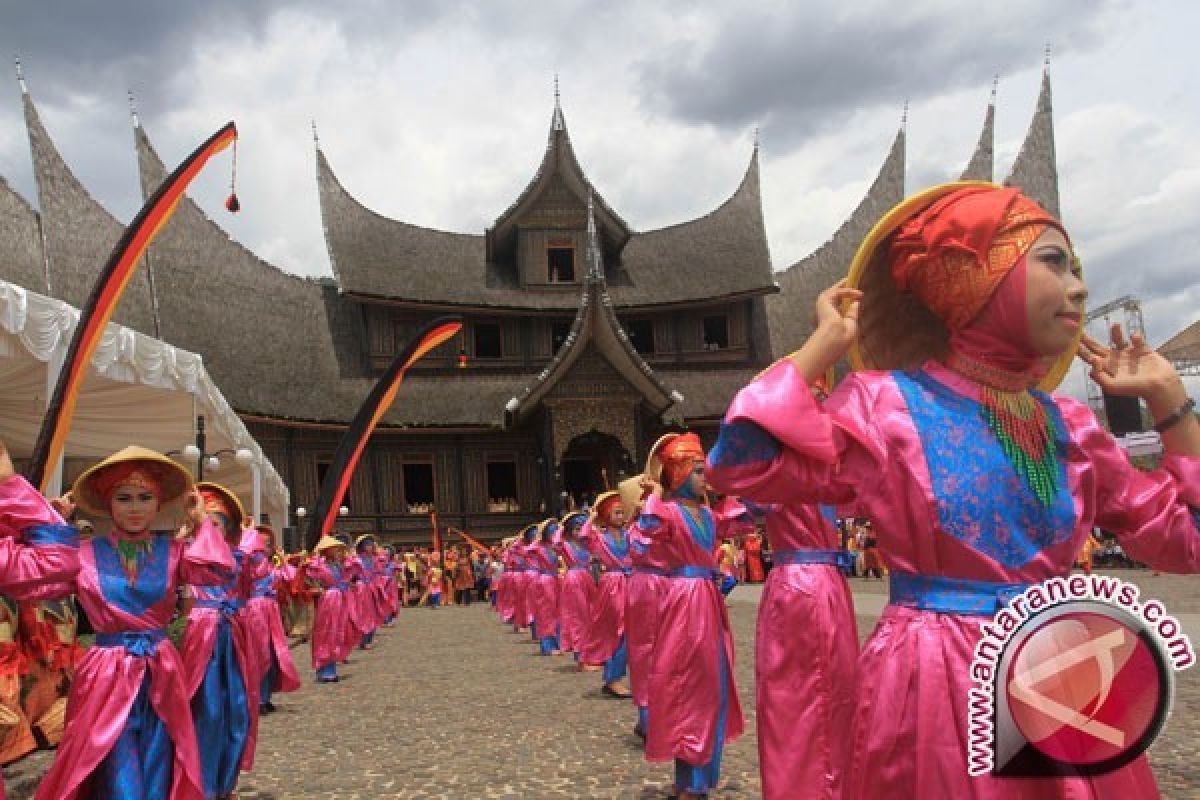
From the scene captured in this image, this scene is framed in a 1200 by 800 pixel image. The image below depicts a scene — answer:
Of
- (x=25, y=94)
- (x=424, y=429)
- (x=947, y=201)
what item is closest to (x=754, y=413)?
(x=947, y=201)

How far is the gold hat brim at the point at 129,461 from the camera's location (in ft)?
14.3

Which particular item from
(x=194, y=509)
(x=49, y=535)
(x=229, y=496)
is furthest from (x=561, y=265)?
(x=49, y=535)

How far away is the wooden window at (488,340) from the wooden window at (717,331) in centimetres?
637

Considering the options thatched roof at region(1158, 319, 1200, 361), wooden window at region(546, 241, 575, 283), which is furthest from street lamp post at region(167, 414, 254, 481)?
thatched roof at region(1158, 319, 1200, 361)

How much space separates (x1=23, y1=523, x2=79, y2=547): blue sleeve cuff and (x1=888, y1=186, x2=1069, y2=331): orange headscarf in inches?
128

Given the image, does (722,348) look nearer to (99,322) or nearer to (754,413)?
(99,322)

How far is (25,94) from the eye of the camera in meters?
16.5

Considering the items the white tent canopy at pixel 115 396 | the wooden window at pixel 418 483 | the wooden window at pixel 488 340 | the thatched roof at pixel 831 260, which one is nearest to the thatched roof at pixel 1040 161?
the thatched roof at pixel 831 260

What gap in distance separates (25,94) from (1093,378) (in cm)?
1884

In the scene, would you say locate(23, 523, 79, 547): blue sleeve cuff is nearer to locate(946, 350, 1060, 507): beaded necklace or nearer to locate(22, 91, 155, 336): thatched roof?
locate(946, 350, 1060, 507): beaded necklace

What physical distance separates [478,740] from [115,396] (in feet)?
27.2

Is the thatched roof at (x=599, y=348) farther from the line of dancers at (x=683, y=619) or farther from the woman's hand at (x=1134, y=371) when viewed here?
the woman's hand at (x=1134, y=371)

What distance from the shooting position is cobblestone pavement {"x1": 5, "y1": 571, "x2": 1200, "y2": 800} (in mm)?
5562

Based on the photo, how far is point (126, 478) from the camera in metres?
4.43
